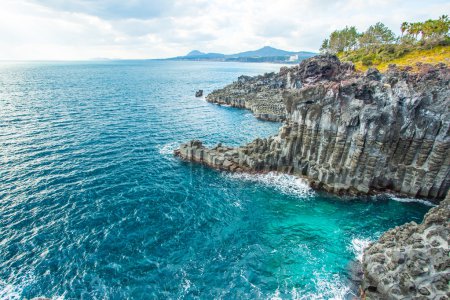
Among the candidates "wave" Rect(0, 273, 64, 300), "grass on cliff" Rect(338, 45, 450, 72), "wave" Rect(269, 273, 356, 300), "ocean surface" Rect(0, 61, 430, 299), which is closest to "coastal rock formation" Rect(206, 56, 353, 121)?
"grass on cliff" Rect(338, 45, 450, 72)

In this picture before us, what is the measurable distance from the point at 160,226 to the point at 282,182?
24377 mm

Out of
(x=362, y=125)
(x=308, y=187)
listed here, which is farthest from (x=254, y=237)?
(x=362, y=125)

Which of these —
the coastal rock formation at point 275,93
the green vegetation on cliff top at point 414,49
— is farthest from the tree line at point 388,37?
the coastal rock formation at point 275,93

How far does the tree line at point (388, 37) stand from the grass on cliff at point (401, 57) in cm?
550

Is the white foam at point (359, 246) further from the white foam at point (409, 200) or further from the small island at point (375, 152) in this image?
the white foam at point (409, 200)

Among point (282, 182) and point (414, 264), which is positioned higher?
point (414, 264)

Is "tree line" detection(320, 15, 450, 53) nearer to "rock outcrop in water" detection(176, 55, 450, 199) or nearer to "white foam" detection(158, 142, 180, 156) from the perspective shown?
"rock outcrop in water" detection(176, 55, 450, 199)

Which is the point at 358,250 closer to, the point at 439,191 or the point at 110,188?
the point at 439,191

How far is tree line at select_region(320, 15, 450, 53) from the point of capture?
Result: 106m

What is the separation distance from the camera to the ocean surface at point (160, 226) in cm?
2820

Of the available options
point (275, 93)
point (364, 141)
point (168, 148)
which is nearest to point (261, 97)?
point (275, 93)

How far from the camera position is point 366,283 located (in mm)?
26609

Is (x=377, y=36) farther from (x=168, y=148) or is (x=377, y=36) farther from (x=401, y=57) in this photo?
(x=168, y=148)

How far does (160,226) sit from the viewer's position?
3681cm
